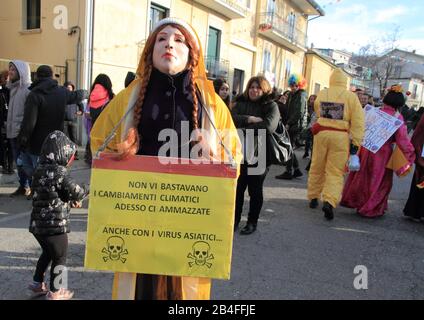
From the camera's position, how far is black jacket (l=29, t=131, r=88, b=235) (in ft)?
9.23

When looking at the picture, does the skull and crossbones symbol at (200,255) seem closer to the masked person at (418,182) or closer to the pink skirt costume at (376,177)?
the pink skirt costume at (376,177)

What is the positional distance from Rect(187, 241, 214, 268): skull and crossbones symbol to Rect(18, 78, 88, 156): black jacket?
153 inches

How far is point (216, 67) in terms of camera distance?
16.1 m

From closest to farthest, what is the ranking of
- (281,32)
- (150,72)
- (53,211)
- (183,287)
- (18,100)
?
(183,287), (150,72), (53,211), (18,100), (281,32)

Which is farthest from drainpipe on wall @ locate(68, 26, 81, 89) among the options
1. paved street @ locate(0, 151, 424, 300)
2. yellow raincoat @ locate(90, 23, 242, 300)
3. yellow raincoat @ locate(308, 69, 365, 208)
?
yellow raincoat @ locate(90, 23, 242, 300)

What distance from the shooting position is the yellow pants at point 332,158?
197 inches

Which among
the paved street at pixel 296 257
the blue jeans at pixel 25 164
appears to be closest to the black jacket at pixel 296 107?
the paved street at pixel 296 257

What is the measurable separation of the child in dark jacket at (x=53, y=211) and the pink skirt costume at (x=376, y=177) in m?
4.08

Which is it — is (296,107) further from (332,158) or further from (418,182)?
(418,182)

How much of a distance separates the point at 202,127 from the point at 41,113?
369 centimetres

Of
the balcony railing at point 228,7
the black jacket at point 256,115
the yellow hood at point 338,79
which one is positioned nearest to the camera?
the black jacket at point 256,115

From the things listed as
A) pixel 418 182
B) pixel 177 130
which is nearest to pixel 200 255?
pixel 177 130

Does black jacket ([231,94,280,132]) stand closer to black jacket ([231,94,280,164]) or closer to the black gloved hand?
black jacket ([231,94,280,164])
